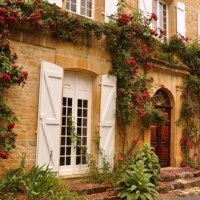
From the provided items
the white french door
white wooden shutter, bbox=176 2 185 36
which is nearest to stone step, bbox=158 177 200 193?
the white french door

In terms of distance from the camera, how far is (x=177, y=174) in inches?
352

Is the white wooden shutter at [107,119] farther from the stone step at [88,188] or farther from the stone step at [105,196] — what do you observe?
the stone step at [105,196]

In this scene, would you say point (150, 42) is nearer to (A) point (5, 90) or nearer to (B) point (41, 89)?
(B) point (41, 89)

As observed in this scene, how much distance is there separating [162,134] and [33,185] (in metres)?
5.55

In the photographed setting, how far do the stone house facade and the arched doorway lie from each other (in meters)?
0.03

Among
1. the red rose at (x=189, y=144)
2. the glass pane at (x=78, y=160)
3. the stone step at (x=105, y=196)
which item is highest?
the red rose at (x=189, y=144)

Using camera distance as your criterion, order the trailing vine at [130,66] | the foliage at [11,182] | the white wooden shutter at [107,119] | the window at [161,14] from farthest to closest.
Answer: the window at [161,14] → the trailing vine at [130,66] → the white wooden shutter at [107,119] → the foliage at [11,182]

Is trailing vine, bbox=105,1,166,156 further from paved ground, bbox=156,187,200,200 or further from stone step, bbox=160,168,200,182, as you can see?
paved ground, bbox=156,187,200,200

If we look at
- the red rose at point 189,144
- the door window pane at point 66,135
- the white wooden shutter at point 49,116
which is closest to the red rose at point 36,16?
the white wooden shutter at point 49,116

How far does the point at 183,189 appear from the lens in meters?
8.33

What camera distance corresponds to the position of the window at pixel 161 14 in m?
10.6

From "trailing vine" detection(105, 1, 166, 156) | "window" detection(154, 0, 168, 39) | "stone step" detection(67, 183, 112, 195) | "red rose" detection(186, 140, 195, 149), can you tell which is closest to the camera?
"stone step" detection(67, 183, 112, 195)

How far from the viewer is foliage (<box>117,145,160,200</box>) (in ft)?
21.6

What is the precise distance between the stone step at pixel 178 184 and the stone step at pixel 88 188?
1.46 metres
